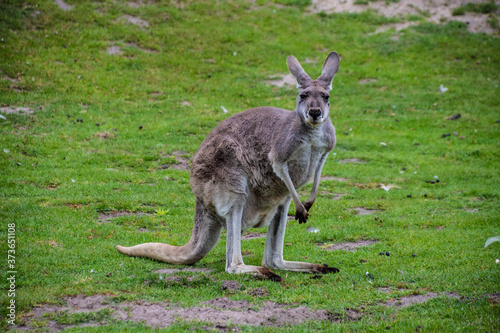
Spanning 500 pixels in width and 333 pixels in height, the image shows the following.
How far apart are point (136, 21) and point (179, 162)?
7238 mm

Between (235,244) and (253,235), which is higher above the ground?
(235,244)

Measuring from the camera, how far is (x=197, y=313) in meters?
3.97

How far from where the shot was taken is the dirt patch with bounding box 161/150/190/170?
8977 mm

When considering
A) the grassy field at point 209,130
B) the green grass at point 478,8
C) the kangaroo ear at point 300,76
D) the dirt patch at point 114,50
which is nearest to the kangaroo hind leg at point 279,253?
the grassy field at point 209,130

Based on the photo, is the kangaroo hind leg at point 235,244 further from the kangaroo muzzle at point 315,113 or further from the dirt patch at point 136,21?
the dirt patch at point 136,21

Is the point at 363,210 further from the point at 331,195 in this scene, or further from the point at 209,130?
the point at 209,130

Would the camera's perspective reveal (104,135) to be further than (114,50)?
No

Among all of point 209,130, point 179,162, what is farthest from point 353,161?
point 179,162

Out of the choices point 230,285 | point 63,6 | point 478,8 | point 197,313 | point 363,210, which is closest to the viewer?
point 197,313

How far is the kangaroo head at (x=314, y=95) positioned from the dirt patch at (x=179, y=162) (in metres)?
4.45

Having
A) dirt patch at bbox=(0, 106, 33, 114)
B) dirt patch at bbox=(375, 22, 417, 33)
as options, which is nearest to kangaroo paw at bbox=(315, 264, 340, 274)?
dirt patch at bbox=(0, 106, 33, 114)

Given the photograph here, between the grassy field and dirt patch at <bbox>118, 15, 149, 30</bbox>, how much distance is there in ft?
0.29

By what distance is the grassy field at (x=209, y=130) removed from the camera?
441 cm

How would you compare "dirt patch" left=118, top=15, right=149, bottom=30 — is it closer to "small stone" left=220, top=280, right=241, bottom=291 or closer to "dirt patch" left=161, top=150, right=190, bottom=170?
"dirt patch" left=161, top=150, right=190, bottom=170
